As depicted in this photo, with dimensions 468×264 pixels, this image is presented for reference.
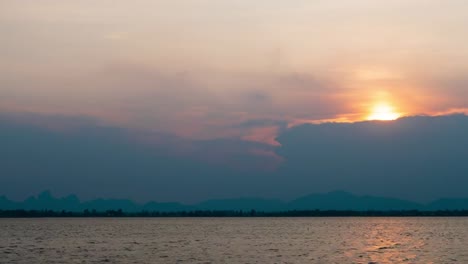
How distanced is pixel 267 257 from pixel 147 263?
15959mm

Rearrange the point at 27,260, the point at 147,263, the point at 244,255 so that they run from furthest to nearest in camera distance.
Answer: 1. the point at 244,255
2. the point at 27,260
3. the point at 147,263

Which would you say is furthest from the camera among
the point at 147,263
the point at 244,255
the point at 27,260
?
the point at 244,255

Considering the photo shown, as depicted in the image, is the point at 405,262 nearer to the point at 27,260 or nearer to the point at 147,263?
the point at 147,263

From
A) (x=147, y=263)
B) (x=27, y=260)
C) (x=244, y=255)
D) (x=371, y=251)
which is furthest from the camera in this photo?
(x=371, y=251)

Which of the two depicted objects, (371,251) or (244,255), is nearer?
(244,255)

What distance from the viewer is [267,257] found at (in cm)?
8619

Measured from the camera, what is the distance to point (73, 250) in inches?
3999

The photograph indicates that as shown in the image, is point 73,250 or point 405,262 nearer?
point 405,262

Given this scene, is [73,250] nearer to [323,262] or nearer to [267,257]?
[267,257]

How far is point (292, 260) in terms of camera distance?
82250 millimetres

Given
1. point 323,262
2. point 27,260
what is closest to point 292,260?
point 323,262

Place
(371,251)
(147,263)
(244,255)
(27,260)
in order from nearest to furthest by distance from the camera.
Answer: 1. (147,263)
2. (27,260)
3. (244,255)
4. (371,251)

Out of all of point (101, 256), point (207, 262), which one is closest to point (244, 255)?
point (207, 262)

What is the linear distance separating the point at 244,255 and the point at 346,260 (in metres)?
14.4
